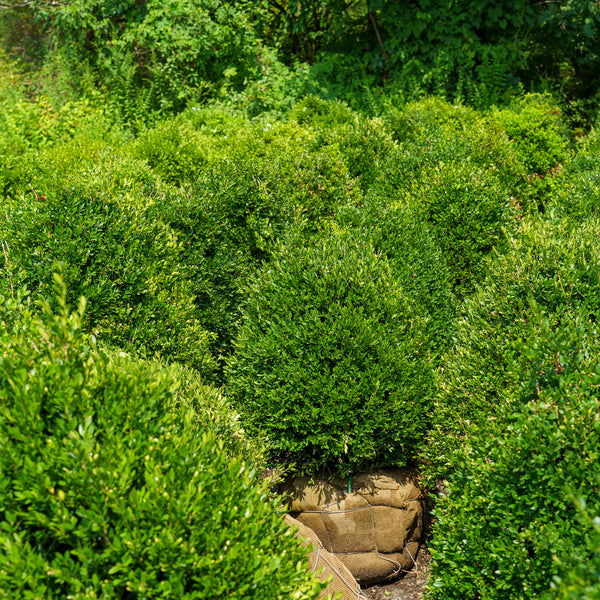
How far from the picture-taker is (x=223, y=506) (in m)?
2.21

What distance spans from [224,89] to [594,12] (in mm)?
8150

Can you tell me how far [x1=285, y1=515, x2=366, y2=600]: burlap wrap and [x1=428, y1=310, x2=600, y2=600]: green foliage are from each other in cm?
72

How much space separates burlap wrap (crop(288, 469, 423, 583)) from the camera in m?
4.16

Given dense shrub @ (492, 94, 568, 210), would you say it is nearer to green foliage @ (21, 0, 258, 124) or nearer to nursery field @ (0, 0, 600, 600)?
nursery field @ (0, 0, 600, 600)

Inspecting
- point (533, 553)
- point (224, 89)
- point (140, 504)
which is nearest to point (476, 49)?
point (224, 89)

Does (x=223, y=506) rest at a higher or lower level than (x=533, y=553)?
higher

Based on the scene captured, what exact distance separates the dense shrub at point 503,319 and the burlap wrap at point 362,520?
21.7 inches

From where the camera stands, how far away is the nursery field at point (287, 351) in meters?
2.07

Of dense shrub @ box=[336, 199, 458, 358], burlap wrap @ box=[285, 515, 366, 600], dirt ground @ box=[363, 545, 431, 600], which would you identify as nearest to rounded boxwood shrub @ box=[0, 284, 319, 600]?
burlap wrap @ box=[285, 515, 366, 600]

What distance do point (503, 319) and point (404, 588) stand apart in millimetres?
2292

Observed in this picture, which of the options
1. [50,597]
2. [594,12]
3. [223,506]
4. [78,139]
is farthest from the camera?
[594,12]

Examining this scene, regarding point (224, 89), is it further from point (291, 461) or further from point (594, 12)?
point (291, 461)

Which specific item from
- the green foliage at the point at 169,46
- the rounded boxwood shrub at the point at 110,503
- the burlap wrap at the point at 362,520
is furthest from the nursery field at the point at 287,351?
the green foliage at the point at 169,46

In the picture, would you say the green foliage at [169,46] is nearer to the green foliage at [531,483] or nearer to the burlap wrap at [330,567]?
the burlap wrap at [330,567]
